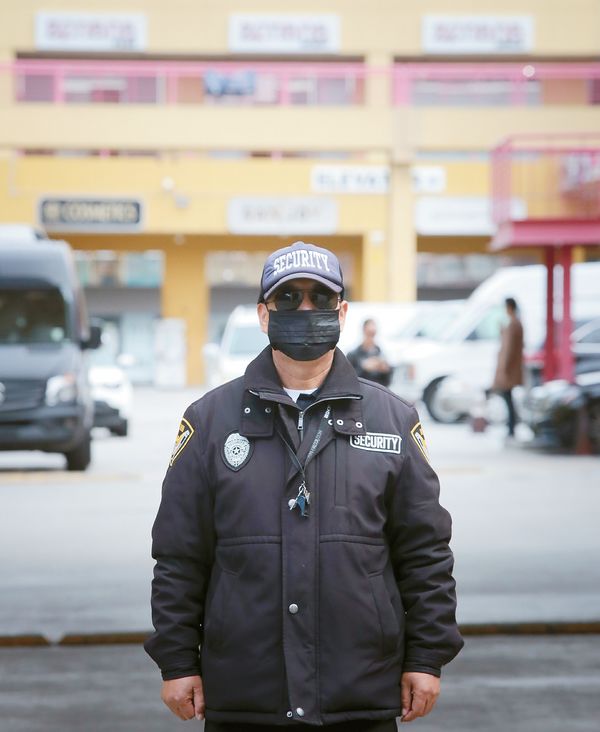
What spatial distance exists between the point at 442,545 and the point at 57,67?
3707cm

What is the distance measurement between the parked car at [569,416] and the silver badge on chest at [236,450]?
48.1 ft

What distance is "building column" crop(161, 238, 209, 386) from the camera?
1724 inches

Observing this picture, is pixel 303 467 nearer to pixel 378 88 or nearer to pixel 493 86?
pixel 378 88

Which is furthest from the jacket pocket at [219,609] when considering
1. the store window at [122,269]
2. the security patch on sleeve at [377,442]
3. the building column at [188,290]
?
the store window at [122,269]

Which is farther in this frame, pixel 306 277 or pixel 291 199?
pixel 291 199

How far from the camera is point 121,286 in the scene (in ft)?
148

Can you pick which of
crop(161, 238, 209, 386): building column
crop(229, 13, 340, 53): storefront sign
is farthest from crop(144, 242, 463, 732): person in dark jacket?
crop(161, 238, 209, 386): building column

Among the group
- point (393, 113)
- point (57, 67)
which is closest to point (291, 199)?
point (393, 113)

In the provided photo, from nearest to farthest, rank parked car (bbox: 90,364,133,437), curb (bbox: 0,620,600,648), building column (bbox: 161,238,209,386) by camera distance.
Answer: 1. curb (bbox: 0,620,600,648)
2. parked car (bbox: 90,364,133,437)
3. building column (bbox: 161,238,209,386)

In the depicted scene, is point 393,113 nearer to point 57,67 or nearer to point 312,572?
point 57,67

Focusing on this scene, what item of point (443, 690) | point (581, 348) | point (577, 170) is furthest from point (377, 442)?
point (581, 348)

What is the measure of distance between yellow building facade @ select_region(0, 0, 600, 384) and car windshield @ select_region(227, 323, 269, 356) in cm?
1457

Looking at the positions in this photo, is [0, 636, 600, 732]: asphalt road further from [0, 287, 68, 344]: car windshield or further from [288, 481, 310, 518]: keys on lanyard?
[0, 287, 68, 344]: car windshield

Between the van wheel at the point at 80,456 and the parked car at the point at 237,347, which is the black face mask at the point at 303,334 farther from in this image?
the parked car at the point at 237,347
